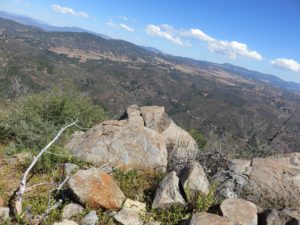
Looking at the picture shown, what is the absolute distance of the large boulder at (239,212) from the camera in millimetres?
6668

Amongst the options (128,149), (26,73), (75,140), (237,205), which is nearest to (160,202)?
(237,205)

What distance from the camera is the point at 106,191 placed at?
736 centimetres

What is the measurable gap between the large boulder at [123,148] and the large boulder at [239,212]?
103 inches

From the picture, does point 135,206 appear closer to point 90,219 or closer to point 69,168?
point 90,219

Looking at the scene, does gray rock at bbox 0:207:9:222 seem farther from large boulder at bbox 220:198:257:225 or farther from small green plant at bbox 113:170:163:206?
large boulder at bbox 220:198:257:225

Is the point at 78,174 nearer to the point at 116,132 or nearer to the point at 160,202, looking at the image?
the point at 160,202

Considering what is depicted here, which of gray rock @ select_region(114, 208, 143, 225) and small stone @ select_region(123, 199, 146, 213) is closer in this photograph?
gray rock @ select_region(114, 208, 143, 225)

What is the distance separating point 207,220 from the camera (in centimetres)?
620

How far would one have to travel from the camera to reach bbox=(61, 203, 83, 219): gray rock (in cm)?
692

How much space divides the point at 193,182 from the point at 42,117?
7665mm

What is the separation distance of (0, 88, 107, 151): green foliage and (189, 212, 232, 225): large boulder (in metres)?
5.88

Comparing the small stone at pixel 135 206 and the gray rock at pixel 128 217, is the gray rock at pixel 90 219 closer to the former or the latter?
the gray rock at pixel 128 217

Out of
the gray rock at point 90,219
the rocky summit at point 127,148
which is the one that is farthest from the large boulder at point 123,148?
the gray rock at point 90,219

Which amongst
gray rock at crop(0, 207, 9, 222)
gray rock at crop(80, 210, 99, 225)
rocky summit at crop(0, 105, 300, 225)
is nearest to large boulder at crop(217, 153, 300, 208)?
rocky summit at crop(0, 105, 300, 225)
